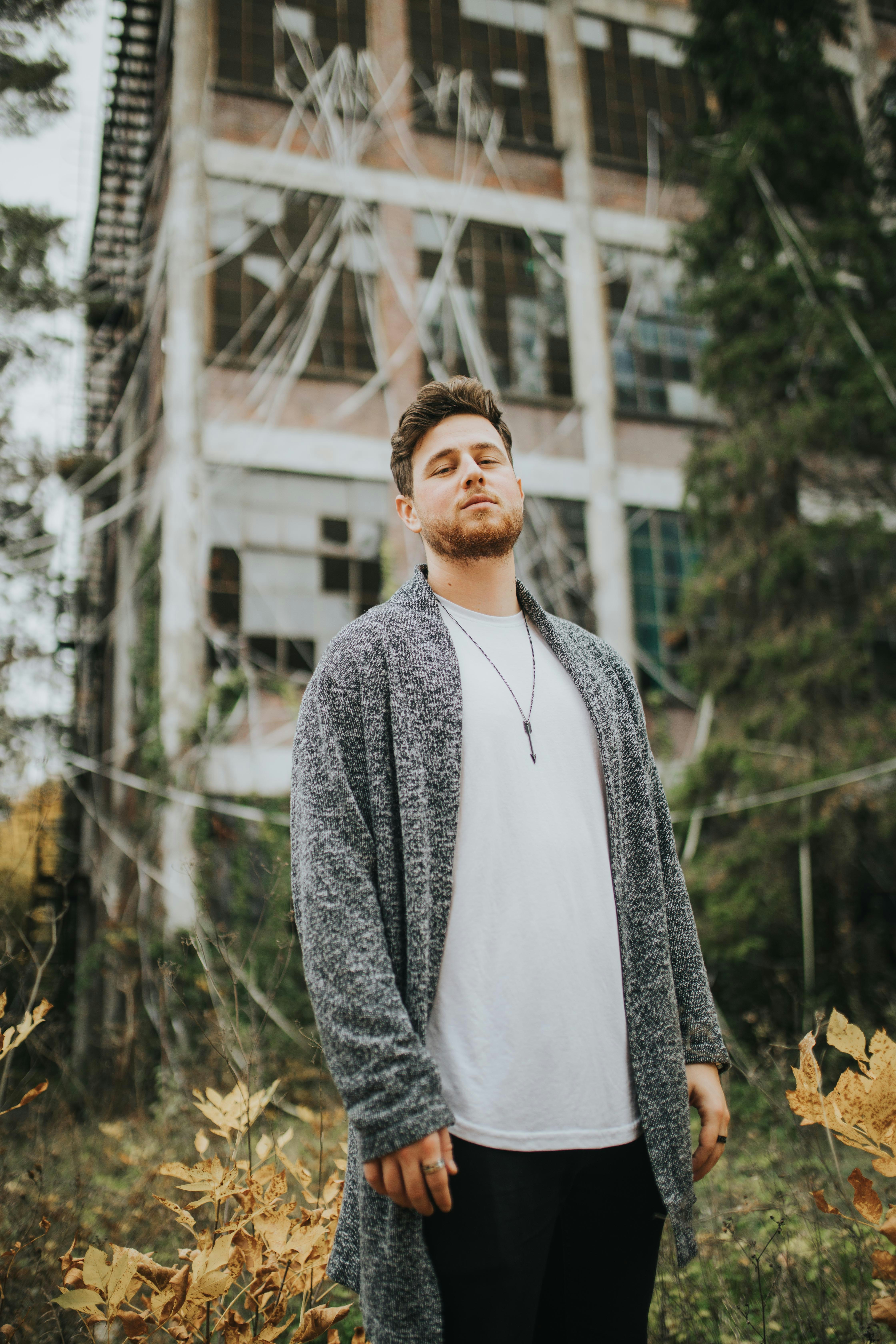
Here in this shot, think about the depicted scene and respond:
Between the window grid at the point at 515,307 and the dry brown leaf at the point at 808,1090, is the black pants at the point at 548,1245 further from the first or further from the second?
the window grid at the point at 515,307

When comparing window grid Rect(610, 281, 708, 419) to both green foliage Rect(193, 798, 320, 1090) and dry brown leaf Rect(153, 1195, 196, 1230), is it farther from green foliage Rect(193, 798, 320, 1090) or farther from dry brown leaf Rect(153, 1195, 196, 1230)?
dry brown leaf Rect(153, 1195, 196, 1230)

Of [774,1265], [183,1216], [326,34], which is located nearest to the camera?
[183,1216]

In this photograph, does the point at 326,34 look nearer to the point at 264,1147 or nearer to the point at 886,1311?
the point at 264,1147

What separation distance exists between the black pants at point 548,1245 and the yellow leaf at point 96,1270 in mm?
726

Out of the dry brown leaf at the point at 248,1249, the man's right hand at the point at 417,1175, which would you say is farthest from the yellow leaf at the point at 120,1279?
the man's right hand at the point at 417,1175

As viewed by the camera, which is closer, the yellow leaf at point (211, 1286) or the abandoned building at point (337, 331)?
the yellow leaf at point (211, 1286)

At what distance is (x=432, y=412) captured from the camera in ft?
6.08

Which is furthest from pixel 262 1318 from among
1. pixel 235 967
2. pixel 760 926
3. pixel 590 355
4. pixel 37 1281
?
pixel 590 355

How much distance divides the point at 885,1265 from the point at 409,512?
1639 millimetres

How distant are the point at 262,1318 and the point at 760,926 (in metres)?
5.39

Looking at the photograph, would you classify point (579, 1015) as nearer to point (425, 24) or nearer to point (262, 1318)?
point (262, 1318)

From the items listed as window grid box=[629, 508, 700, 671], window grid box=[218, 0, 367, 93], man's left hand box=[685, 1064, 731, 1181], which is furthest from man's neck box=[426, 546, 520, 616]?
window grid box=[218, 0, 367, 93]

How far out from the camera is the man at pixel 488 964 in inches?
52.8

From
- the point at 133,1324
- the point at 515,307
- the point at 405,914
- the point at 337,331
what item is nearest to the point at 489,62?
the point at 515,307
